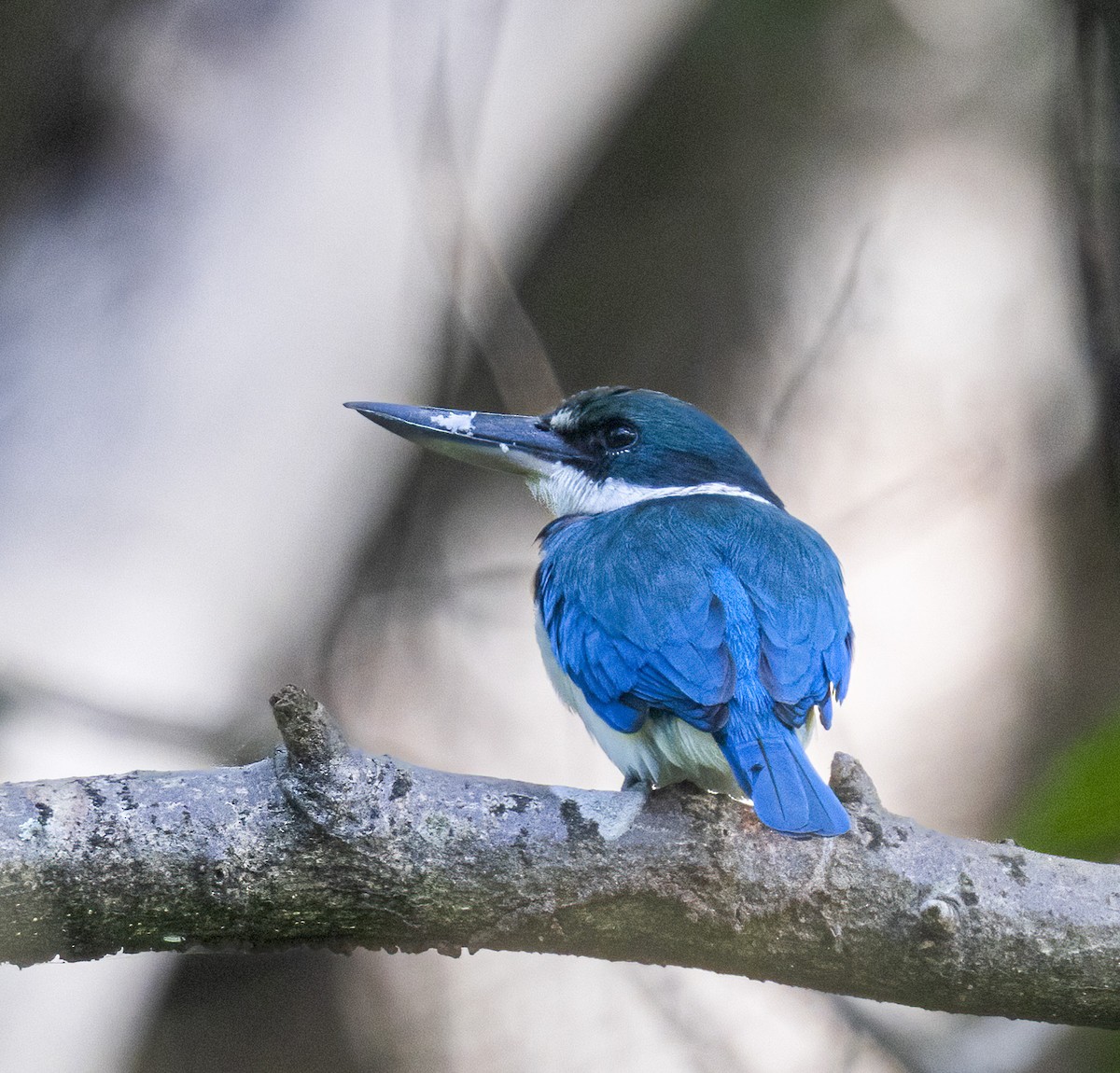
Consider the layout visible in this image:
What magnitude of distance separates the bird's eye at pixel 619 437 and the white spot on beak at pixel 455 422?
233 mm

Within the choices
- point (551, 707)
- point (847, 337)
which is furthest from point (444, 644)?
point (847, 337)

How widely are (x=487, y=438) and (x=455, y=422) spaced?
0.06 metres

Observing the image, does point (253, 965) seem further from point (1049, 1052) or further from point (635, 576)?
point (1049, 1052)

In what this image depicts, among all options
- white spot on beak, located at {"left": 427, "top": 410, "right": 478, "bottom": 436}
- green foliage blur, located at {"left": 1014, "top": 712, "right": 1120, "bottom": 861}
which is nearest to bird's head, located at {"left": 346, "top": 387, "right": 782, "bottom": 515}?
white spot on beak, located at {"left": 427, "top": 410, "right": 478, "bottom": 436}

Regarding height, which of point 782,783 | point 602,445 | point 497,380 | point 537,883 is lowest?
point 537,883

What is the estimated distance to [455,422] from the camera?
6.93 feet

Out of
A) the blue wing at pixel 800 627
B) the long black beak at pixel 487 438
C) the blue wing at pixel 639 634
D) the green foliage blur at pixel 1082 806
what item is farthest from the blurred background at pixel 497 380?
the green foliage blur at pixel 1082 806

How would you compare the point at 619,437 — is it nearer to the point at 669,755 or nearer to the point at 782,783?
the point at 669,755

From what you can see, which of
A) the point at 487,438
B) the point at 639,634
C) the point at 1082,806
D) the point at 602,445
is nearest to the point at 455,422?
the point at 487,438

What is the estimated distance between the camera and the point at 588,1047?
2.39 metres

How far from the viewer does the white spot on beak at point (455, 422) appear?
2.09 m

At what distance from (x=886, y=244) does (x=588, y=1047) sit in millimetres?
1974

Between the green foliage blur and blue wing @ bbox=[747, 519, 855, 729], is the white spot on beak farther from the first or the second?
the green foliage blur

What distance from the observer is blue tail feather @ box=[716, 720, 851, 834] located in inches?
50.8
